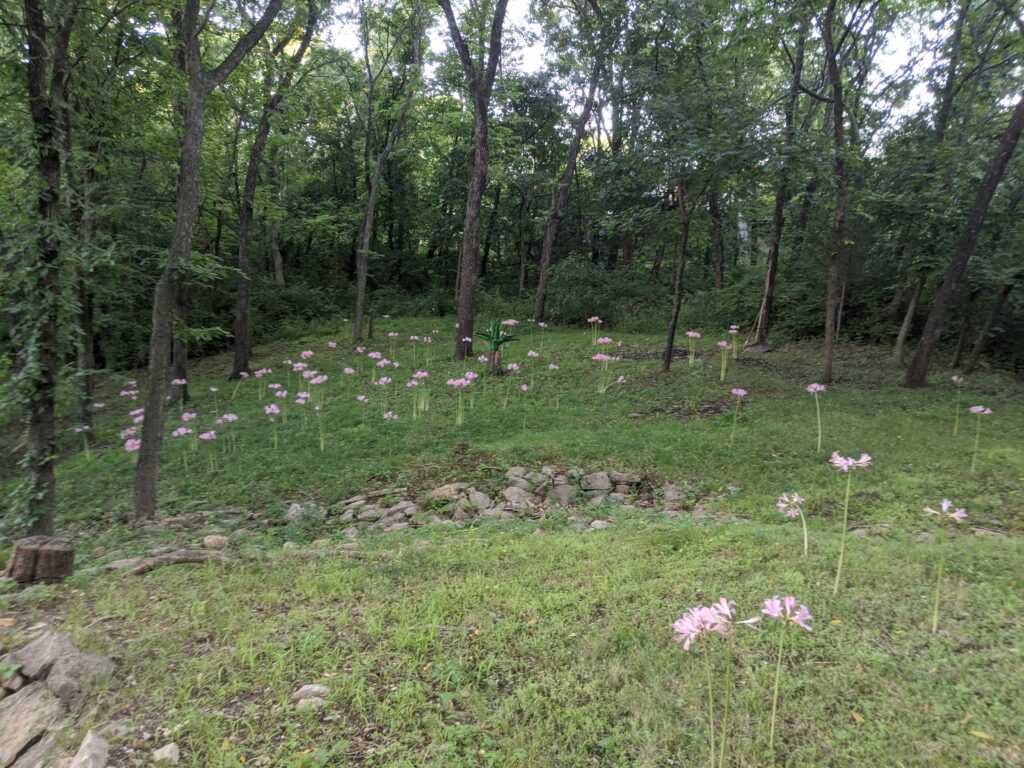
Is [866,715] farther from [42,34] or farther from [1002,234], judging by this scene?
[1002,234]

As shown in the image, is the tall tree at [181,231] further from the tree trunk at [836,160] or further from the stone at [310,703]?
→ the tree trunk at [836,160]

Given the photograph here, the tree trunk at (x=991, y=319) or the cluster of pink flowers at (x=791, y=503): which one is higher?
the tree trunk at (x=991, y=319)

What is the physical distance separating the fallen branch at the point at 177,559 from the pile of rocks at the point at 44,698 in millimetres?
1136

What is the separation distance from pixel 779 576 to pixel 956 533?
88.0 inches

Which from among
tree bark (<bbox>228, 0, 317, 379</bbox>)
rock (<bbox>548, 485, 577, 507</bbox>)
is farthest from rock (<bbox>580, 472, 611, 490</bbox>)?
tree bark (<bbox>228, 0, 317, 379</bbox>)

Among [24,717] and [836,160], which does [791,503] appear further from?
[836,160]

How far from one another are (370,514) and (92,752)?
344cm

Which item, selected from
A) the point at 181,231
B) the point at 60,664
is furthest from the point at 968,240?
the point at 60,664

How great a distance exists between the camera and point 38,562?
328cm

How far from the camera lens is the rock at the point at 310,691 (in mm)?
2254

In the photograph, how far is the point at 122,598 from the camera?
10.0 feet

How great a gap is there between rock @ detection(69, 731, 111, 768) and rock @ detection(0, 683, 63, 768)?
0.69ft

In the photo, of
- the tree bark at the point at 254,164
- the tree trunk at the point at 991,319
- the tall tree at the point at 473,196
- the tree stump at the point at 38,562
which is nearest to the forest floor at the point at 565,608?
the tree stump at the point at 38,562

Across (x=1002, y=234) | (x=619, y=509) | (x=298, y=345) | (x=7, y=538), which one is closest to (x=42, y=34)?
(x=7, y=538)
